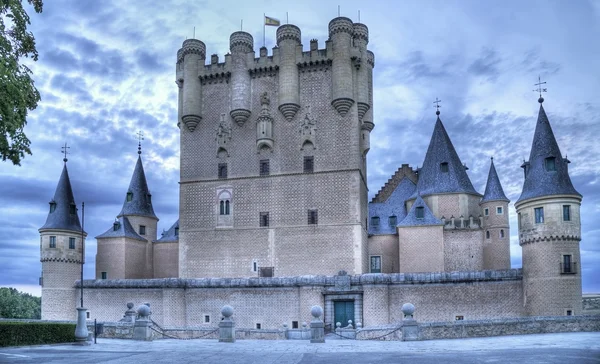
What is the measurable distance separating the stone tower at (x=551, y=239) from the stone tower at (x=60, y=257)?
29306mm

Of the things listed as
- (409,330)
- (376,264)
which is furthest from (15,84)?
(376,264)

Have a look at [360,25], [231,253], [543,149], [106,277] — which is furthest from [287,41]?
[106,277]

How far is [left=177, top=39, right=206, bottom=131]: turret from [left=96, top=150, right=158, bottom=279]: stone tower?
9.87 m

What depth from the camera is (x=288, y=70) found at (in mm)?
41656

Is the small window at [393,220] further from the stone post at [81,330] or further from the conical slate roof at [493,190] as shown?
the stone post at [81,330]

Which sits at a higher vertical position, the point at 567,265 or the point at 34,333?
the point at 567,265

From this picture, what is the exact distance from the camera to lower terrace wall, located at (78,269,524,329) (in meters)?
32.3

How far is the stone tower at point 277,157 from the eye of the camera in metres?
40.0

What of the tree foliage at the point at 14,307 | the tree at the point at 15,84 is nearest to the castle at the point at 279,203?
the tree at the point at 15,84

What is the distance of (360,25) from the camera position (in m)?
43.3

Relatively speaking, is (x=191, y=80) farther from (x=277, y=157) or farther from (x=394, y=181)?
(x=394, y=181)

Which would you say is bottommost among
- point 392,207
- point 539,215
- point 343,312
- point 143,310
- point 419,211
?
point 343,312

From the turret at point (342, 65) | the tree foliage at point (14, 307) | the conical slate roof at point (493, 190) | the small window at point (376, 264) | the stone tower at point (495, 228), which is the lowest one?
the tree foliage at point (14, 307)

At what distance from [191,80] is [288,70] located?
761 centimetres
